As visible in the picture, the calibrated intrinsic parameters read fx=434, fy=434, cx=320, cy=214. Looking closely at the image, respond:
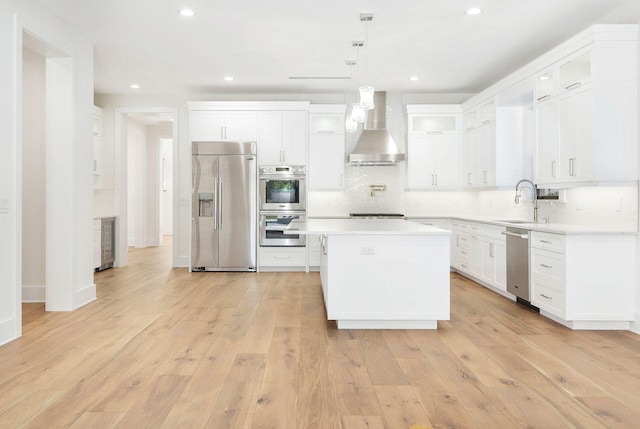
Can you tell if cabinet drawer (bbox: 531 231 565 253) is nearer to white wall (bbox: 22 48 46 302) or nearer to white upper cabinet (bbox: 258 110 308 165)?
white upper cabinet (bbox: 258 110 308 165)

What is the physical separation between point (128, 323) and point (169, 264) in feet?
12.0

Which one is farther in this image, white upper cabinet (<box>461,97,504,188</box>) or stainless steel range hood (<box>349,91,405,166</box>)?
stainless steel range hood (<box>349,91,405,166</box>)

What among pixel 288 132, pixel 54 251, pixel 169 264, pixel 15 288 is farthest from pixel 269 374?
pixel 169 264

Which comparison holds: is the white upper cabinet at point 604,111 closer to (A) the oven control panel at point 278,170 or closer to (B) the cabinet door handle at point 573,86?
(B) the cabinet door handle at point 573,86

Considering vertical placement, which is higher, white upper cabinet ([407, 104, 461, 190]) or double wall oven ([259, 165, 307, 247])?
white upper cabinet ([407, 104, 461, 190])

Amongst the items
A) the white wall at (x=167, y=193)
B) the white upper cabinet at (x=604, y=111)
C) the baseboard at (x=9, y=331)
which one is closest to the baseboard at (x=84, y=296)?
Answer: the baseboard at (x=9, y=331)

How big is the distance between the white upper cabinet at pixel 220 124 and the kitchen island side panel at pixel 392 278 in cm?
348

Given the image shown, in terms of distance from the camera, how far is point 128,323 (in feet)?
12.4

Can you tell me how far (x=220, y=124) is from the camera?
21.5ft

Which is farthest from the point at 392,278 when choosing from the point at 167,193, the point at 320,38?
the point at 167,193

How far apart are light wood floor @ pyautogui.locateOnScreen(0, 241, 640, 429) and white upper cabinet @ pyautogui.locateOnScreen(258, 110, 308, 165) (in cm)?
280

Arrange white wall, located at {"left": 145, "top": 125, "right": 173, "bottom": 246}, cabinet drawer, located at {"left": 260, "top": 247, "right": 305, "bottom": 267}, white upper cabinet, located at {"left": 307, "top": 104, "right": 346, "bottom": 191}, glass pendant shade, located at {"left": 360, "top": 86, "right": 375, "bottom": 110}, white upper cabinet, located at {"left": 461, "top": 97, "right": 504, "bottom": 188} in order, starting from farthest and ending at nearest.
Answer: white wall, located at {"left": 145, "top": 125, "right": 173, "bottom": 246} → white upper cabinet, located at {"left": 307, "top": 104, "right": 346, "bottom": 191} → cabinet drawer, located at {"left": 260, "top": 247, "right": 305, "bottom": 267} → white upper cabinet, located at {"left": 461, "top": 97, "right": 504, "bottom": 188} → glass pendant shade, located at {"left": 360, "top": 86, "right": 375, "bottom": 110}

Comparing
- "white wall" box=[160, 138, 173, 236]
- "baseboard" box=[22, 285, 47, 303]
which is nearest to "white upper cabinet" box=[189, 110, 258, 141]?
"baseboard" box=[22, 285, 47, 303]

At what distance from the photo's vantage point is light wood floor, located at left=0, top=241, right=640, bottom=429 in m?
2.13
